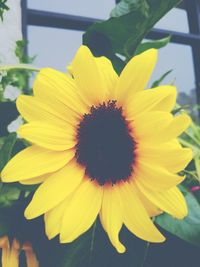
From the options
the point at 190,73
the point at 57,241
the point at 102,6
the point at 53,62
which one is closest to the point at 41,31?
the point at 53,62

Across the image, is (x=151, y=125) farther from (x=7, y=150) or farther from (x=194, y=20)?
(x=194, y=20)

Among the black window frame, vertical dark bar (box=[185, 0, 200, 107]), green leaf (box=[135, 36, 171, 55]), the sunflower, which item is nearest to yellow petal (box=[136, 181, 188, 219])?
the sunflower

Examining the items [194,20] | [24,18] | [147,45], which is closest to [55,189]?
[147,45]

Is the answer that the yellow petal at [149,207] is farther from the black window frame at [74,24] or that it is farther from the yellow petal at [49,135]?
the black window frame at [74,24]

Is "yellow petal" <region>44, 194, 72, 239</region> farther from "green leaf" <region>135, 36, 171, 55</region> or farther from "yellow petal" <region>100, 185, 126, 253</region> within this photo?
"green leaf" <region>135, 36, 171, 55</region>

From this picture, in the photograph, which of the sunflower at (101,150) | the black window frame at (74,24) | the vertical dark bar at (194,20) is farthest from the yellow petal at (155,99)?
the vertical dark bar at (194,20)

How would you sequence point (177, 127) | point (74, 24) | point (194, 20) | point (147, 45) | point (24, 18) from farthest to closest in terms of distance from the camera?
point (194, 20)
point (74, 24)
point (24, 18)
point (147, 45)
point (177, 127)
